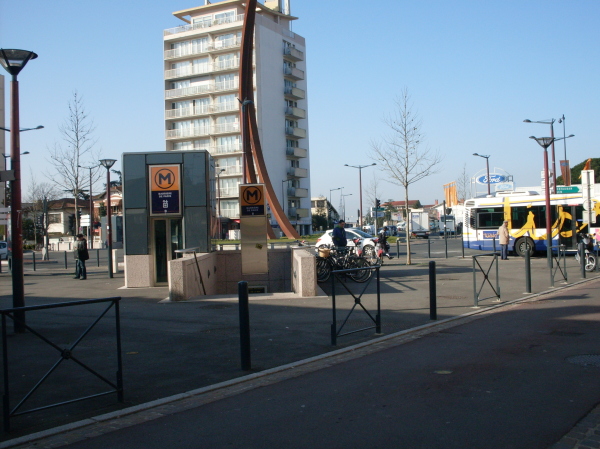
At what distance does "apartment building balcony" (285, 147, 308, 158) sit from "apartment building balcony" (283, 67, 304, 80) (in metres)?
9.21

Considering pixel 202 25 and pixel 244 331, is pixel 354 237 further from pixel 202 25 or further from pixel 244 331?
pixel 202 25

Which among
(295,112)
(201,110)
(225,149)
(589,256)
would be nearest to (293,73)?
(295,112)

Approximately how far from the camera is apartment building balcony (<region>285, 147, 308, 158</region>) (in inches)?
2953

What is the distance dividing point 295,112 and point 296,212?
13.2 meters

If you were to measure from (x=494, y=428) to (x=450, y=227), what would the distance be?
2928 inches

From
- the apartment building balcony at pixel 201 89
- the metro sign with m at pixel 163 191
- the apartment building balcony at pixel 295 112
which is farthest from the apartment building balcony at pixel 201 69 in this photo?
the metro sign with m at pixel 163 191

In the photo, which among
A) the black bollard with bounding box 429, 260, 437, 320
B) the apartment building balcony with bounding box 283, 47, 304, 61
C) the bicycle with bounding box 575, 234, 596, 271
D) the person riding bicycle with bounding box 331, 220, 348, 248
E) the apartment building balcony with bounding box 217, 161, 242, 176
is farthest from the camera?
the apartment building balcony with bounding box 283, 47, 304, 61

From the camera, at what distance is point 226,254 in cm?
1864

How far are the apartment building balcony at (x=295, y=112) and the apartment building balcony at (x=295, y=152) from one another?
4279 mm

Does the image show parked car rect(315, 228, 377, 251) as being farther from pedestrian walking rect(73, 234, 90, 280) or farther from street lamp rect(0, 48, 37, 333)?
street lamp rect(0, 48, 37, 333)

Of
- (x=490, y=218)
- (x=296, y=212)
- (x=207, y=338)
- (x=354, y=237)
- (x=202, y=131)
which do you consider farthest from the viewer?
(x=296, y=212)

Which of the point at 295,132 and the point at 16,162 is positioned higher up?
the point at 295,132

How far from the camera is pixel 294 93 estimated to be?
246ft

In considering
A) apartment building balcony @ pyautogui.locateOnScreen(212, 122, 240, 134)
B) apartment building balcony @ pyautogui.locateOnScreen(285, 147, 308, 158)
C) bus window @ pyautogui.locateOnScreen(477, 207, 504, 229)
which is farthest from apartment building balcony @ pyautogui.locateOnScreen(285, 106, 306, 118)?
bus window @ pyautogui.locateOnScreen(477, 207, 504, 229)
